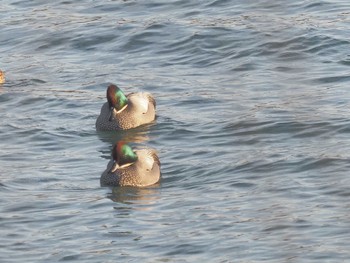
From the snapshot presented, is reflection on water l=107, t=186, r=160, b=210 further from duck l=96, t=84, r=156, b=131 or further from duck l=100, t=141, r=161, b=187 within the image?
duck l=96, t=84, r=156, b=131

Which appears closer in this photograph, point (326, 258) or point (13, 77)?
point (326, 258)

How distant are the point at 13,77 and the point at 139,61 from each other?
6.63 feet

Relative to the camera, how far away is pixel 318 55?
18.7m

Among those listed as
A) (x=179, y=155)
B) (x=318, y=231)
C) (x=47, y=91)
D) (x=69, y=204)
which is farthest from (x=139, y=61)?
(x=318, y=231)

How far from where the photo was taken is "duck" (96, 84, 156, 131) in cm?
1678

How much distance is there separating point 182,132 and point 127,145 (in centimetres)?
152

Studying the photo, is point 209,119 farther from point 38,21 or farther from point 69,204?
point 38,21

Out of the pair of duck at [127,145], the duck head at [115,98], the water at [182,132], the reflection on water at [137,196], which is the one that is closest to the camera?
the water at [182,132]

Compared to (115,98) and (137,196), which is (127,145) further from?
(115,98)

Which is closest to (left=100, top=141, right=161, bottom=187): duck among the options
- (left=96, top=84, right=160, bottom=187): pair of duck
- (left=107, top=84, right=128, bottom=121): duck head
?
(left=96, top=84, right=160, bottom=187): pair of duck

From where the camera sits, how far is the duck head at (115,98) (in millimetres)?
16984

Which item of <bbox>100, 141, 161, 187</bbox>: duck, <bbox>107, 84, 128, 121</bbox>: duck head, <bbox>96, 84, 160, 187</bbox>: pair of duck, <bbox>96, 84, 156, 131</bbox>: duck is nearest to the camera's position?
<bbox>100, 141, 161, 187</bbox>: duck

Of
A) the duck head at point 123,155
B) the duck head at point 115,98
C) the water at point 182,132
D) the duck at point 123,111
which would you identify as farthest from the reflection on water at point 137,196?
the duck head at point 115,98

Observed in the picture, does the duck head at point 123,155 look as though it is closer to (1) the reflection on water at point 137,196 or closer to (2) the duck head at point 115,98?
(1) the reflection on water at point 137,196
